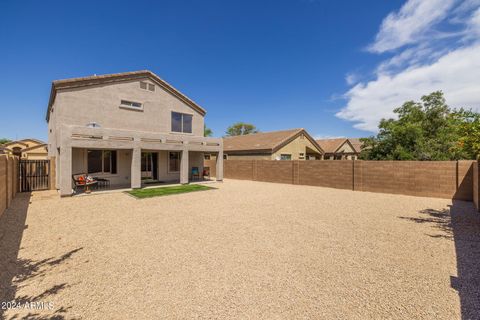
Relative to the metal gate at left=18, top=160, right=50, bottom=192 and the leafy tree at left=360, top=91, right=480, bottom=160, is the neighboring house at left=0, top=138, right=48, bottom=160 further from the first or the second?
the leafy tree at left=360, top=91, right=480, bottom=160

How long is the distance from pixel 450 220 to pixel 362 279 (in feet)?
22.8

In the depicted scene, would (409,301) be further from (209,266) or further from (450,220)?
(450,220)

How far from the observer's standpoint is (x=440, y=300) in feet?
11.2

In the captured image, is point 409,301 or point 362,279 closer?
point 409,301

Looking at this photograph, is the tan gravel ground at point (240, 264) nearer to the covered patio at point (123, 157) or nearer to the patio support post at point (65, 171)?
the patio support post at point (65, 171)

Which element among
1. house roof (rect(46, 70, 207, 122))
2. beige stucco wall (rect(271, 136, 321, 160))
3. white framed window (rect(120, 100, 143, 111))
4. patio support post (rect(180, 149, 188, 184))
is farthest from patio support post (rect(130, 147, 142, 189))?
beige stucco wall (rect(271, 136, 321, 160))

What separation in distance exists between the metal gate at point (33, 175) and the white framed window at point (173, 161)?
7.77 metres

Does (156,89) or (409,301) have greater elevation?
(156,89)

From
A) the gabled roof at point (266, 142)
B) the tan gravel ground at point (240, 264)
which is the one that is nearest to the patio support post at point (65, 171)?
the tan gravel ground at point (240, 264)

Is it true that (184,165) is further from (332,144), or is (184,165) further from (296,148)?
(332,144)

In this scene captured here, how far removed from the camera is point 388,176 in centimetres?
1396

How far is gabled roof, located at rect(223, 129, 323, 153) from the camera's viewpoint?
24867mm

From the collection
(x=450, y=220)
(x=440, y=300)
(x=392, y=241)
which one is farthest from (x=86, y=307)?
(x=450, y=220)

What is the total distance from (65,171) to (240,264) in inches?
464
